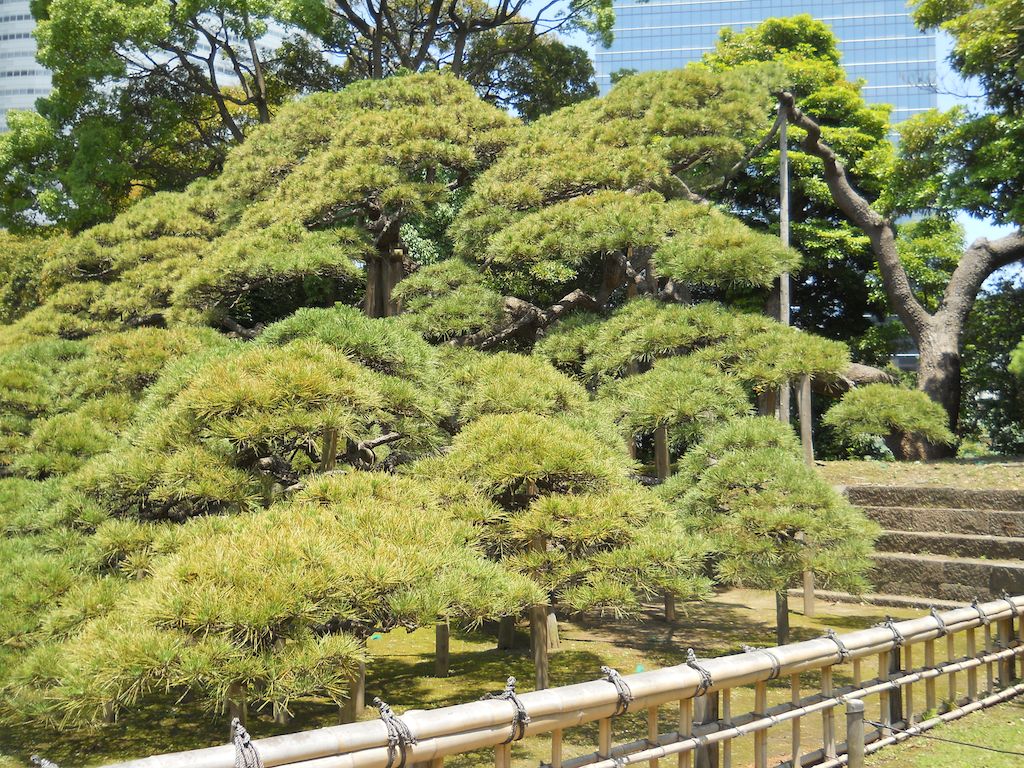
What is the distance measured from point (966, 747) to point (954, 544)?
14.4ft

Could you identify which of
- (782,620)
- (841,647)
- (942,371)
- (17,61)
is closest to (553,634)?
(782,620)

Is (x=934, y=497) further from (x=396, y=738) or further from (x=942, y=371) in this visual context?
(x=396, y=738)

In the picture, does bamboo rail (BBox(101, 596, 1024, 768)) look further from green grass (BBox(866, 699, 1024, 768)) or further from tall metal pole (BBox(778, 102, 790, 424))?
tall metal pole (BBox(778, 102, 790, 424))

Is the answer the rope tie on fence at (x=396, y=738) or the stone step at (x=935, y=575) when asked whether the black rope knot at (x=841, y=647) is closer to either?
the rope tie on fence at (x=396, y=738)

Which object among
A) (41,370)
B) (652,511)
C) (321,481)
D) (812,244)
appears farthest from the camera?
(812,244)

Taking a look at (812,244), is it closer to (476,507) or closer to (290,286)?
(290,286)

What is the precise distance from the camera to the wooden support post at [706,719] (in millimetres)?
3229

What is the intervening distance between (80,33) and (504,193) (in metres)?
7.70

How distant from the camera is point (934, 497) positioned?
796cm

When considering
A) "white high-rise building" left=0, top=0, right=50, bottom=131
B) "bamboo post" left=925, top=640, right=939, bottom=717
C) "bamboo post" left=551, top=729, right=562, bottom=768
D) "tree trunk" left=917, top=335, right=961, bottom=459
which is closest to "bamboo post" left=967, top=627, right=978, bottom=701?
"bamboo post" left=925, top=640, right=939, bottom=717

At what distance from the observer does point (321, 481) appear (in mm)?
3889

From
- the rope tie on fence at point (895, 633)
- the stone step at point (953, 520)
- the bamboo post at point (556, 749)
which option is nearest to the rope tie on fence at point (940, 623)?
the rope tie on fence at point (895, 633)

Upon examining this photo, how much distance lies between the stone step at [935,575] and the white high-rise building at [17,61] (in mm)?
67994

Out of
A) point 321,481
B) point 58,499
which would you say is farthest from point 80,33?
point 321,481
